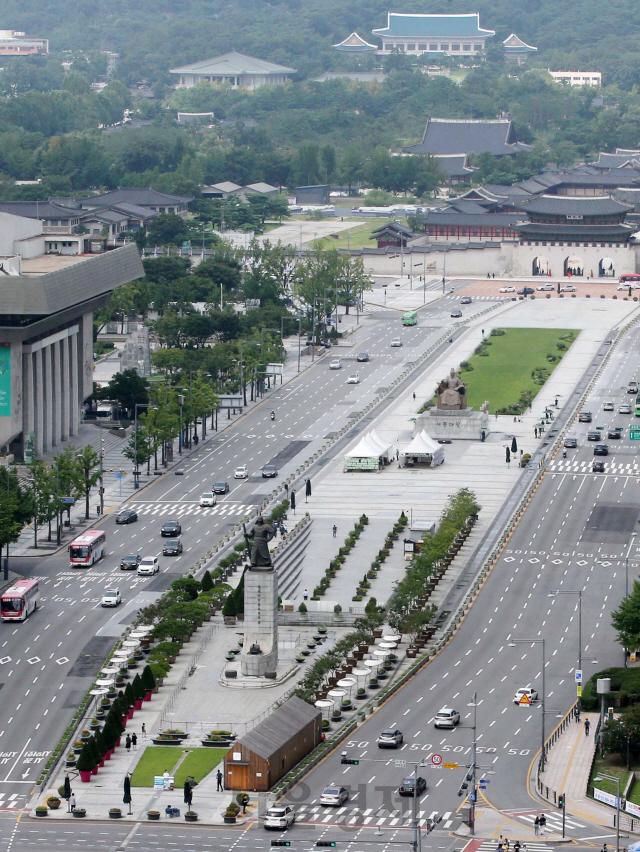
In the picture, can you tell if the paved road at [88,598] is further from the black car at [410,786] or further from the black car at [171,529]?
the black car at [410,786]

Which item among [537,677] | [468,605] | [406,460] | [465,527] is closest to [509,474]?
[406,460]

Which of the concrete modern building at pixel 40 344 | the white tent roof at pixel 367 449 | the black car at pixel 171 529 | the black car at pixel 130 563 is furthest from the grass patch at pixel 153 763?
the white tent roof at pixel 367 449

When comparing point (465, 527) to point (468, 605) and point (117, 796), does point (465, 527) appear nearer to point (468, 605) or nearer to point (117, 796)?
point (468, 605)

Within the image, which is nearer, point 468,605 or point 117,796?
point 117,796

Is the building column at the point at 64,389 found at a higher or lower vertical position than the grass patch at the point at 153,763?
higher

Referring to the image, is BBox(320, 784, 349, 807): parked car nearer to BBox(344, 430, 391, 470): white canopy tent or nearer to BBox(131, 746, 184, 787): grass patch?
BBox(131, 746, 184, 787): grass patch

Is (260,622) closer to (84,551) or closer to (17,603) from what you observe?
(17,603)

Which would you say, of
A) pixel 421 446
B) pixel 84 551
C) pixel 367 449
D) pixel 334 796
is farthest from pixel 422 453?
pixel 334 796
